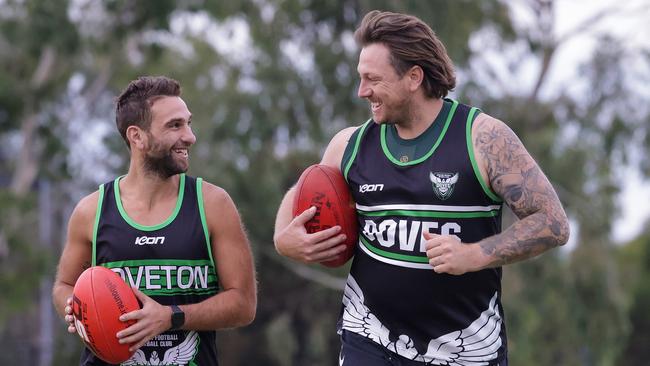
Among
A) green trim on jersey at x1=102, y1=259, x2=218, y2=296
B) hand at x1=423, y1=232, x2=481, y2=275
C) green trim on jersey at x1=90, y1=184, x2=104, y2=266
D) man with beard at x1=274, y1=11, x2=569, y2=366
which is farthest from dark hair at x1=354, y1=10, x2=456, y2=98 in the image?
green trim on jersey at x1=90, y1=184, x2=104, y2=266

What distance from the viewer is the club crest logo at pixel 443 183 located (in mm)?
5270

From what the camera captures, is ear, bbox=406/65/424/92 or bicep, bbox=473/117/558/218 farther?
ear, bbox=406/65/424/92

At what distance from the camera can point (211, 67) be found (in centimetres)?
3219

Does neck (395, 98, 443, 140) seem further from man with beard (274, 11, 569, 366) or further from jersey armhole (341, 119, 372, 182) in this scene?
jersey armhole (341, 119, 372, 182)

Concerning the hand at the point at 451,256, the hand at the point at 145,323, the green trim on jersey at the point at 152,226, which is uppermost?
the green trim on jersey at the point at 152,226

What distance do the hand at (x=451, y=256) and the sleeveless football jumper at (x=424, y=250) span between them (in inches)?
13.1

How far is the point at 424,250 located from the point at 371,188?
1.35ft

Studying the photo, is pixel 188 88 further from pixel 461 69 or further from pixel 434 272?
pixel 434 272

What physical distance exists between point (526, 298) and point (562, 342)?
1.58 metres

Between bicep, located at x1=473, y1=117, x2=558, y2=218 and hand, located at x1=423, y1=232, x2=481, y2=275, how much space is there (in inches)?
14.3

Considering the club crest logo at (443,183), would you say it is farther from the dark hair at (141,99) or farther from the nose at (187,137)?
the dark hair at (141,99)

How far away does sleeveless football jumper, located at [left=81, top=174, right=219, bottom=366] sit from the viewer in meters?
5.65

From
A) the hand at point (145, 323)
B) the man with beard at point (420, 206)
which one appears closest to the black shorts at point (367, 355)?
the man with beard at point (420, 206)

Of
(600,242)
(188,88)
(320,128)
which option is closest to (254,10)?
(320,128)
